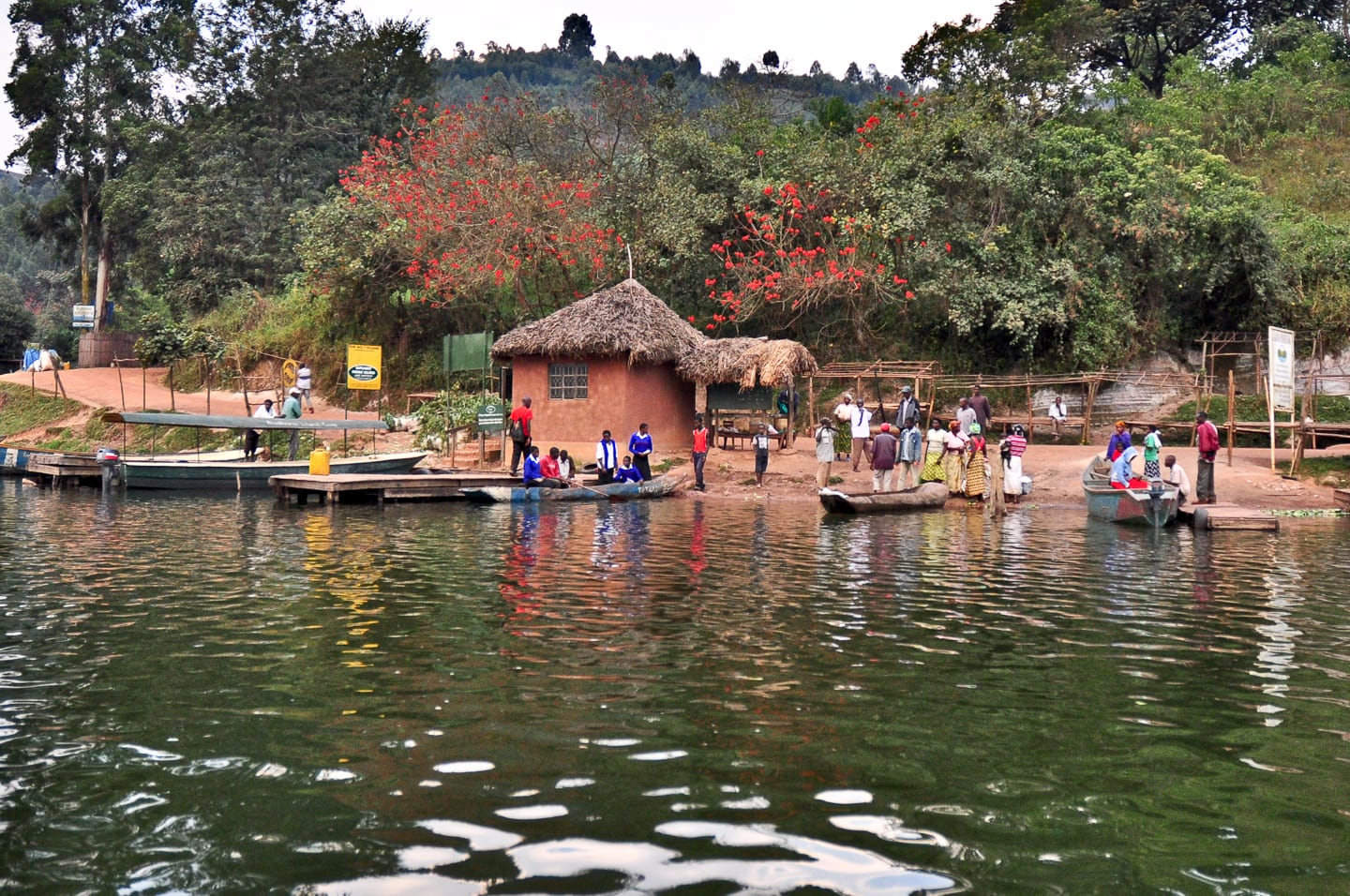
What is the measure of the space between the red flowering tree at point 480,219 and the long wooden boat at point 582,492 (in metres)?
10.4

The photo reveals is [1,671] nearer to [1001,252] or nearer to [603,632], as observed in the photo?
[603,632]

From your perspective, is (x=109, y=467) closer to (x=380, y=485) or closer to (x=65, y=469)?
(x=65, y=469)

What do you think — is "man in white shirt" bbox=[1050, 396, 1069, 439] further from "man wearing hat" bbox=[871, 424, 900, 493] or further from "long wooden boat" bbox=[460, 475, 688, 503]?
"long wooden boat" bbox=[460, 475, 688, 503]

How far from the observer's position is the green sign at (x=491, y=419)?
85.8ft

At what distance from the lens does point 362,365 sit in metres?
29.1

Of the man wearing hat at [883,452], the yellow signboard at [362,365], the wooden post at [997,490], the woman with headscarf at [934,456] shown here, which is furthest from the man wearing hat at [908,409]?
the yellow signboard at [362,365]

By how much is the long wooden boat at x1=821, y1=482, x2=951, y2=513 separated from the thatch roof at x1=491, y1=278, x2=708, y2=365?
7770mm

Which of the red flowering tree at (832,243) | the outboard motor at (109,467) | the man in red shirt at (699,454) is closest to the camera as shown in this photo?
the man in red shirt at (699,454)

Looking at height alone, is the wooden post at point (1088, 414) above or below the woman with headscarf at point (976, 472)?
above

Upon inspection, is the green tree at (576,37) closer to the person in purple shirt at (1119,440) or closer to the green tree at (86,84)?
the green tree at (86,84)

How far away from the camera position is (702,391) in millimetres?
26938

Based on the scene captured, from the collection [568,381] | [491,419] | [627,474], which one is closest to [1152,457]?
[627,474]

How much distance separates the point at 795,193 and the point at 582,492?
40.8ft

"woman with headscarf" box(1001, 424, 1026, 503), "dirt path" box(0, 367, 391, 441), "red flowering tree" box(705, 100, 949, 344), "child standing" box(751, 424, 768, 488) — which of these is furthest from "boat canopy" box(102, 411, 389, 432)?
"woman with headscarf" box(1001, 424, 1026, 503)
